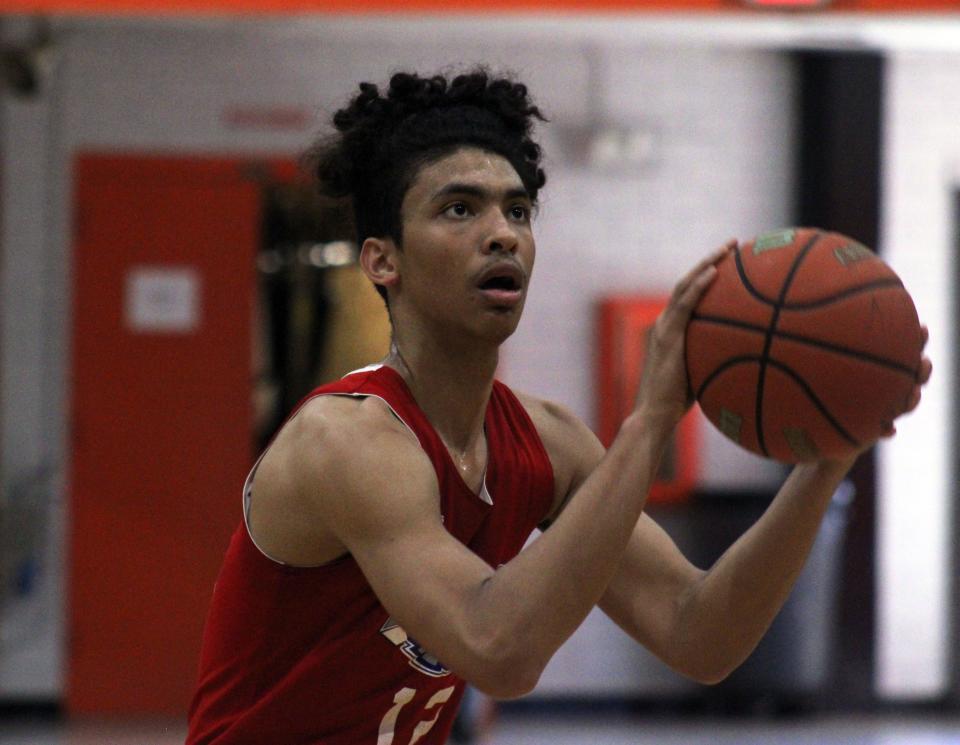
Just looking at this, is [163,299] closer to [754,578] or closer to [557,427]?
[557,427]

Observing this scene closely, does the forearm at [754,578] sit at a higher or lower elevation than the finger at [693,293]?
lower

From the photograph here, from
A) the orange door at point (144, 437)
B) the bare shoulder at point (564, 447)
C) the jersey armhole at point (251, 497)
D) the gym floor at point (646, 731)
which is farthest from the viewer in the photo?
the orange door at point (144, 437)

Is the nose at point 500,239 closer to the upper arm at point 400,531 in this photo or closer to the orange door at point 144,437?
the upper arm at point 400,531

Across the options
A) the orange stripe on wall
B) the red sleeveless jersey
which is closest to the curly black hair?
the red sleeveless jersey

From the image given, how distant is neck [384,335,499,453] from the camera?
2.01 metres

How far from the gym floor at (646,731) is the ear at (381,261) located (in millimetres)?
3976

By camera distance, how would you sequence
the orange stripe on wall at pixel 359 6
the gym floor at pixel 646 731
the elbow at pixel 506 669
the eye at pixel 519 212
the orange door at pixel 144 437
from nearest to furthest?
the elbow at pixel 506 669, the eye at pixel 519 212, the orange stripe on wall at pixel 359 6, the gym floor at pixel 646 731, the orange door at pixel 144 437

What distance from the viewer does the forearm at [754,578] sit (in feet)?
6.44

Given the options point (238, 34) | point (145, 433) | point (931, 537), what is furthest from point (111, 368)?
point (931, 537)

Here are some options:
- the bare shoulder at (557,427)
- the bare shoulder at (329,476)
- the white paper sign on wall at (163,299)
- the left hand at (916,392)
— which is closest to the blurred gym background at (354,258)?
the white paper sign on wall at (163,299)

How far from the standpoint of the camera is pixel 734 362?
1756 millimetres

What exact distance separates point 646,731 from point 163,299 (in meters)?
2.87

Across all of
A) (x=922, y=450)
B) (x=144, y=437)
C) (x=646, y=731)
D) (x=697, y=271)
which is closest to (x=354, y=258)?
(x=144, y=437)

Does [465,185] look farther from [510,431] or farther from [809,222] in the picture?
[809,222]
